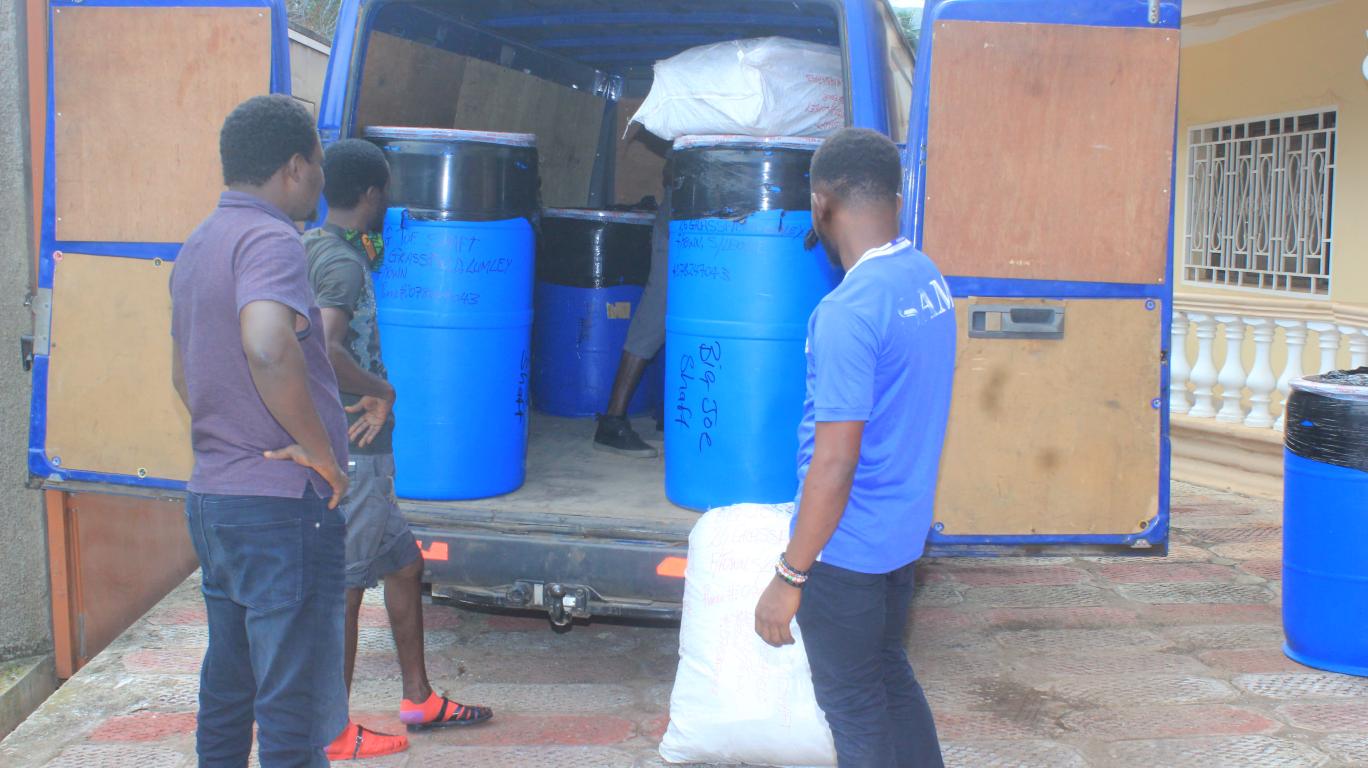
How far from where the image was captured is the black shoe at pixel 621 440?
Result: 484 centimetres

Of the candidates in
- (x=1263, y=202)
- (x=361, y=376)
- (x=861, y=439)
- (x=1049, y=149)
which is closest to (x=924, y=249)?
(x=1049, y=149)

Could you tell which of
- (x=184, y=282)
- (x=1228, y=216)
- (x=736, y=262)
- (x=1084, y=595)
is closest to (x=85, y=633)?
(x=184, y=282)

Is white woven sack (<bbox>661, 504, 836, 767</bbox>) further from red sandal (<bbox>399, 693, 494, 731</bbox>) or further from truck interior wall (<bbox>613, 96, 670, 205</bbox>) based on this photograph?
truck interior wall (<bbox>613, 96, 670, 205</bbox>)

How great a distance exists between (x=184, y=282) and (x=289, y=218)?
262mm

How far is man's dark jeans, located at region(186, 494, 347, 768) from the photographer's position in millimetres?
2535

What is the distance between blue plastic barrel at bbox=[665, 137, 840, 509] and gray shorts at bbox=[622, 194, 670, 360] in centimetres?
97

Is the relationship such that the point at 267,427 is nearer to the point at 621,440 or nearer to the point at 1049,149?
the point at 1049,149

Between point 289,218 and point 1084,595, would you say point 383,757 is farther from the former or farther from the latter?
point 1084,595

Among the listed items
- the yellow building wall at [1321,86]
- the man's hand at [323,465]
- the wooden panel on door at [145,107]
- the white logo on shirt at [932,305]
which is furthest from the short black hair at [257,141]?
the yellow building wall at [1321,86]

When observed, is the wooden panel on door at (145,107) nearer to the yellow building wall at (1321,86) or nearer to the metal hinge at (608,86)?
the metal hinge at (608,86)

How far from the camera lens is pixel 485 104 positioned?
17.0 feet

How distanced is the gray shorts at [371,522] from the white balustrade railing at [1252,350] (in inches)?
209

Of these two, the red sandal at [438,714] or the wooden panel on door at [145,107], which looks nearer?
the wooden panel on door at [145,107]

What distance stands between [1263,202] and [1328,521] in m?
5.28
